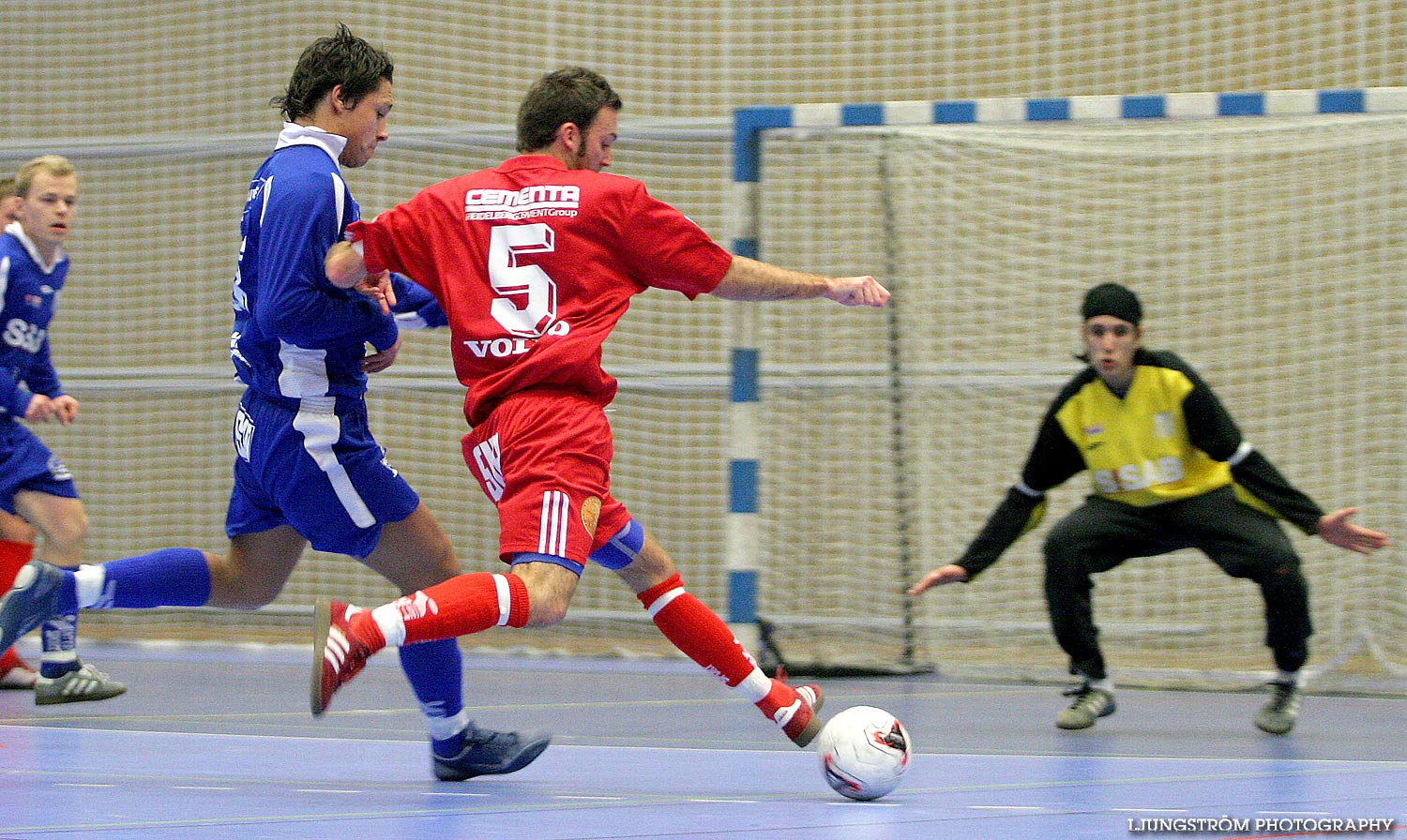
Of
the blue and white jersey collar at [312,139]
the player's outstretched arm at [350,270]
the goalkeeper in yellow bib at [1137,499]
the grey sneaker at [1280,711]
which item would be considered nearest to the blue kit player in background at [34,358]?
the blue and white jersey collar at [312,139]

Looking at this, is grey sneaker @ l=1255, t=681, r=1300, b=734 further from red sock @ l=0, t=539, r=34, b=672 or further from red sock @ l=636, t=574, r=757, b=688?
red sock @ l=0, t=539, r=34, b=672

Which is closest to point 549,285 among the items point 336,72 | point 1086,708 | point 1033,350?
point 336,72

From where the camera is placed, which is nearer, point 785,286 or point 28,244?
point 785,286

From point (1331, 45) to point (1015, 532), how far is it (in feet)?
11.5

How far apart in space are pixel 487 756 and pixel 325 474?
0.76 metres

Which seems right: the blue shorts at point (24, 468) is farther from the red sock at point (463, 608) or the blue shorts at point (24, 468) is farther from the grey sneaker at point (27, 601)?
the red sock at point (463, 608)

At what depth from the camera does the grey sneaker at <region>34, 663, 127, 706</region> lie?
5.15 m

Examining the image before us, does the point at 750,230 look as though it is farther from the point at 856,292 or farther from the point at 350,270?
the point at 350,270

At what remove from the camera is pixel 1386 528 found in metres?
6.39

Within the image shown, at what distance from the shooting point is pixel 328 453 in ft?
12.1

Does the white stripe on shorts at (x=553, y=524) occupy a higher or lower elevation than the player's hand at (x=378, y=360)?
lower

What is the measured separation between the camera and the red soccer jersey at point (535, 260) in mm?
3488

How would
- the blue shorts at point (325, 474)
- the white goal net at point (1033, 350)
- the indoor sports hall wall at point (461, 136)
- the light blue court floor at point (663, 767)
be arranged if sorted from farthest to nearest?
the indoor sports hall wall at point (461, 136)
the white goal net at point (1033, 350)
the blue shorts at point (325, 474)
the light blue court floor at point (663, 767)

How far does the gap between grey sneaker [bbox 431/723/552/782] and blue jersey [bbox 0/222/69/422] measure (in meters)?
2.44
